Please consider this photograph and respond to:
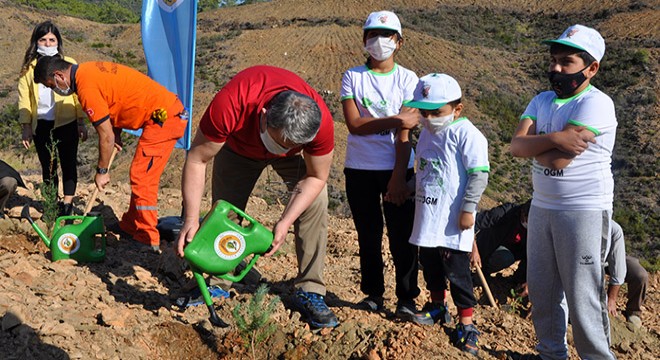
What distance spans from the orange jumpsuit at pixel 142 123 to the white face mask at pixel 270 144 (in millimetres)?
1806

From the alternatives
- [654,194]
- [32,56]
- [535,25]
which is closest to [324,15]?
[535,25]

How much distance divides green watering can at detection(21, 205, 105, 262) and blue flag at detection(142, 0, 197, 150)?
1645mm

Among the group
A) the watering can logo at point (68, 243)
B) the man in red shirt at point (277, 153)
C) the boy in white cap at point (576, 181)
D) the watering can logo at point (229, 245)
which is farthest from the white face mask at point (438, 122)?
the watering can logo at point (68, 243)

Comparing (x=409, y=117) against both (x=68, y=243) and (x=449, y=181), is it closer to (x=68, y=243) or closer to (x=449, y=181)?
(x=449, y=181)

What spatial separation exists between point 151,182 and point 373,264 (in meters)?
1.79

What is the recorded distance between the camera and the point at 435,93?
141 inches

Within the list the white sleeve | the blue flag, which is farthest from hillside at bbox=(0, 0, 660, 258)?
the white sleeve

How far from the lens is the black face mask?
3275 millimetres

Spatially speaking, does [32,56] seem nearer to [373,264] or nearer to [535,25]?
[373,264]

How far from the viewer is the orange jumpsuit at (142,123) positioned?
4738 millimetres

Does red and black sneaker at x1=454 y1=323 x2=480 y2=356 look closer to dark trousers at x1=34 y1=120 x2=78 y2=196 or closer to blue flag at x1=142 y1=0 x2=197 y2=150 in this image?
blue flag at x1=142 y1=0 x2=197 y2=150

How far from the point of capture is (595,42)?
3295 mm

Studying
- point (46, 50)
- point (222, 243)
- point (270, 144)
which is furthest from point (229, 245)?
point (46, 50)

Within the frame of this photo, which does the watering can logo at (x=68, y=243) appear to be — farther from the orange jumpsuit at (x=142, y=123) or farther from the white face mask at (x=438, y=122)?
the white face mask at (x=438, y=122)
